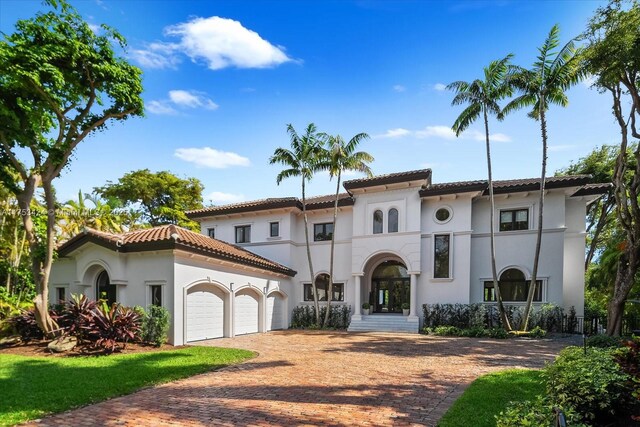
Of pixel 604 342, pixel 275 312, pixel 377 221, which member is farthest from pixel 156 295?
pixel 604 342

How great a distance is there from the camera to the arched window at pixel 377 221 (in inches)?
837

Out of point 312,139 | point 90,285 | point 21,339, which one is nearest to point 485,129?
point 312,139

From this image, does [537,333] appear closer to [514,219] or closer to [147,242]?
[514,219]

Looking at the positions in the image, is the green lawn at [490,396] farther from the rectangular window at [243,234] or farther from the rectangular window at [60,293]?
the rectangular window at [60,293]

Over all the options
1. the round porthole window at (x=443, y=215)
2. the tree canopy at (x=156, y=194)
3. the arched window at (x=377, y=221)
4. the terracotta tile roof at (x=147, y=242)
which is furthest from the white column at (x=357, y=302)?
the tree canopy at (x=156, y=194)

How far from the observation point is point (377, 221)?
21.4 metres

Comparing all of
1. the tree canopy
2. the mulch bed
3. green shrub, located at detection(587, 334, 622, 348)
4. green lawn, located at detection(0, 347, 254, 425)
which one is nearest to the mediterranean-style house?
the mulch bed

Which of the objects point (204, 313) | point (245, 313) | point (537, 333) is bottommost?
point (537, 333)

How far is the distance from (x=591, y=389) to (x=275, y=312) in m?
17.6

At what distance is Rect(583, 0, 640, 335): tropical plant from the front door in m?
10.2

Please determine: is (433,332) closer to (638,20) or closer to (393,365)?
(393,365)

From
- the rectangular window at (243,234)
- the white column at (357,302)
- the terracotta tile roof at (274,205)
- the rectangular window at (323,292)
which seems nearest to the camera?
the white column at (357,302)

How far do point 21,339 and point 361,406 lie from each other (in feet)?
45.4

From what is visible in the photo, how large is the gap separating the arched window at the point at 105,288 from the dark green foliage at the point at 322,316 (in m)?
10.0
